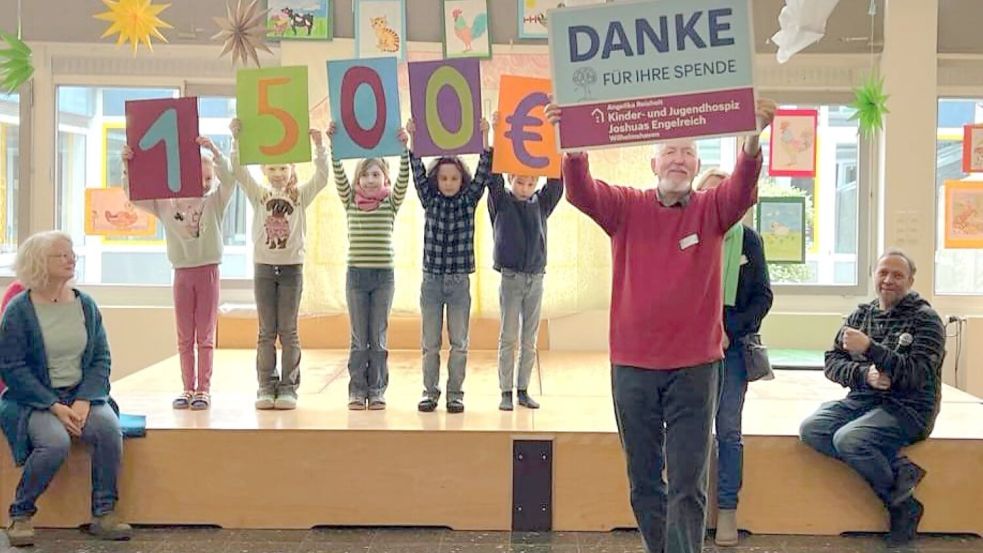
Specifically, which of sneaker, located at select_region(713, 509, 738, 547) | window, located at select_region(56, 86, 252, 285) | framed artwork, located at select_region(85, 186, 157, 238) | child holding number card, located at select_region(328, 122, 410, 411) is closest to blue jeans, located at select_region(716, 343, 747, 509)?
sneaker, located at select_region(713, 509, 738, 547)

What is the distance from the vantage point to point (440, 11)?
582cm

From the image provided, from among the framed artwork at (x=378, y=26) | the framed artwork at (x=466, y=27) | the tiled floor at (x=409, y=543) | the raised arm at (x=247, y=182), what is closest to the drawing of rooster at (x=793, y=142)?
the framed artwork at (x=466, y=27)

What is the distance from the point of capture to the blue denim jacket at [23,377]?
3.26m

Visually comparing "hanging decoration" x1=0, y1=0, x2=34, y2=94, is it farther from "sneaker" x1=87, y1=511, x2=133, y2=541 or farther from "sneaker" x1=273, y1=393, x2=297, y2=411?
"sneaker" x1=87, y1=511, x2=133, y2=541

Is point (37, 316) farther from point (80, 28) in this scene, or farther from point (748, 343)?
point (80, 28)

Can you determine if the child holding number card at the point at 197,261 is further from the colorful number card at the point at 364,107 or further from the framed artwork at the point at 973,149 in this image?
the framed artwork at the point at 973,149

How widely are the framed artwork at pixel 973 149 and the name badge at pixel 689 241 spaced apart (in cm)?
421

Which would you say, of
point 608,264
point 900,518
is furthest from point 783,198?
point 900,518

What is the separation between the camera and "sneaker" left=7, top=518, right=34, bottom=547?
3258mm

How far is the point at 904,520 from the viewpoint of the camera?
11.1ft

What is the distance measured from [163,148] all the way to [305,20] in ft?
7.39

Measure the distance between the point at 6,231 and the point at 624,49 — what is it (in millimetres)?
4875

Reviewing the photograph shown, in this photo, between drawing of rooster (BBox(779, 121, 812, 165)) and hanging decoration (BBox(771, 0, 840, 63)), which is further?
drawing of rooster (BBox(779, 121, 812, 165))

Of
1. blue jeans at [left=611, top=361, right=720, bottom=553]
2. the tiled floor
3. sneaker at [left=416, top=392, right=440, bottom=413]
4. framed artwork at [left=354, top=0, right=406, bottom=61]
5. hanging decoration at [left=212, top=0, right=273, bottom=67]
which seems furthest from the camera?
framed artwork at [left=354, top=0, right=406, bottom=61]
